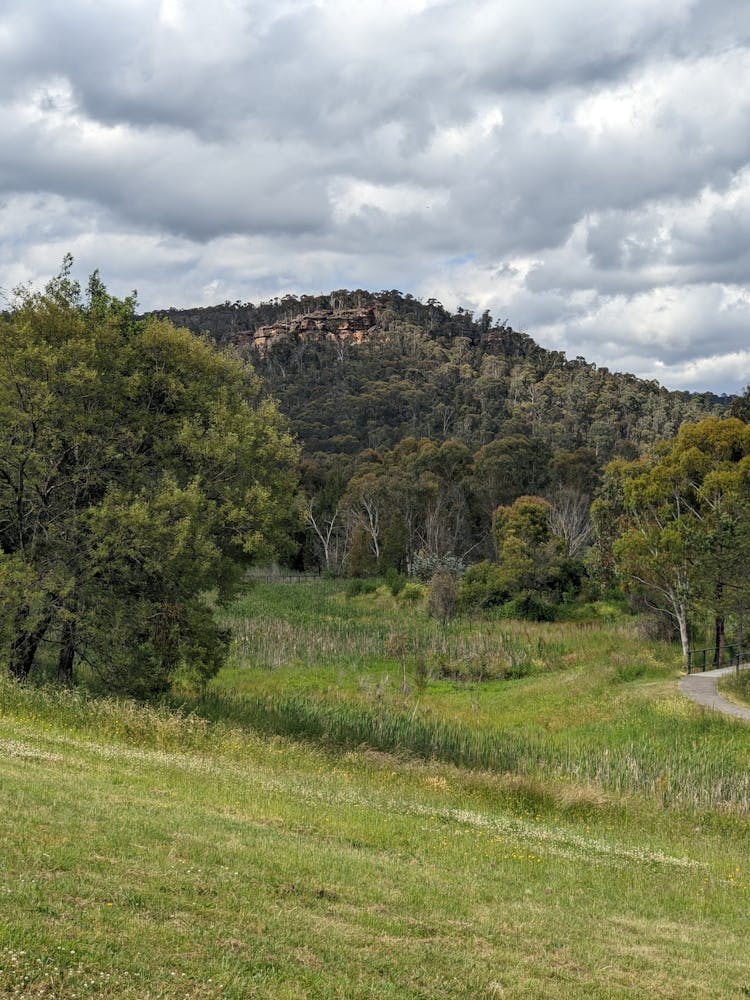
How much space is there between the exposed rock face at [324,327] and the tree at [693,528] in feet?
484

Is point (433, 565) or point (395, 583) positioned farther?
point (433, 565)

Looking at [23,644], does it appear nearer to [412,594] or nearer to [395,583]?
[412,594]

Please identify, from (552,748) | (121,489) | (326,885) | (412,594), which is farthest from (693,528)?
(326,885)

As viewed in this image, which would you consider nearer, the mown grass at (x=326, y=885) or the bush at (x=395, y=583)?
the mown grass at (x=326, y=885)

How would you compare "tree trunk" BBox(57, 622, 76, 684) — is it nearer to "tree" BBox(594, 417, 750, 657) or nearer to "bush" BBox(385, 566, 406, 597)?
"tree" BBox(594, 417, 750, 657)

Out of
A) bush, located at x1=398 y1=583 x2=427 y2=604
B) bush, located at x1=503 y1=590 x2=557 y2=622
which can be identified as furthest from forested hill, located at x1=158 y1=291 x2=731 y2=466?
bush, located at x1=503 y1=590 x2=557 y2=622

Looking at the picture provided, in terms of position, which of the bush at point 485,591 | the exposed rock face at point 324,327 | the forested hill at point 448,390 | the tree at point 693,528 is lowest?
the bush at point 485,591

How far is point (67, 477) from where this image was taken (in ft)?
72.7

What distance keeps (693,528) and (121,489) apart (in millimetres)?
21974

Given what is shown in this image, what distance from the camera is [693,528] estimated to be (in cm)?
3294

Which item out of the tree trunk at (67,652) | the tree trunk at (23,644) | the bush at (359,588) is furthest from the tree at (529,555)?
the tree trunk at (23,644)

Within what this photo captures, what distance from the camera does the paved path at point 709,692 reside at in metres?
24.7

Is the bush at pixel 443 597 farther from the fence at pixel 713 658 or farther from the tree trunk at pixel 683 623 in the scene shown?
the tree trunk at pixel 683 623

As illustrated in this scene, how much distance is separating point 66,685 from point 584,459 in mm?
68200
